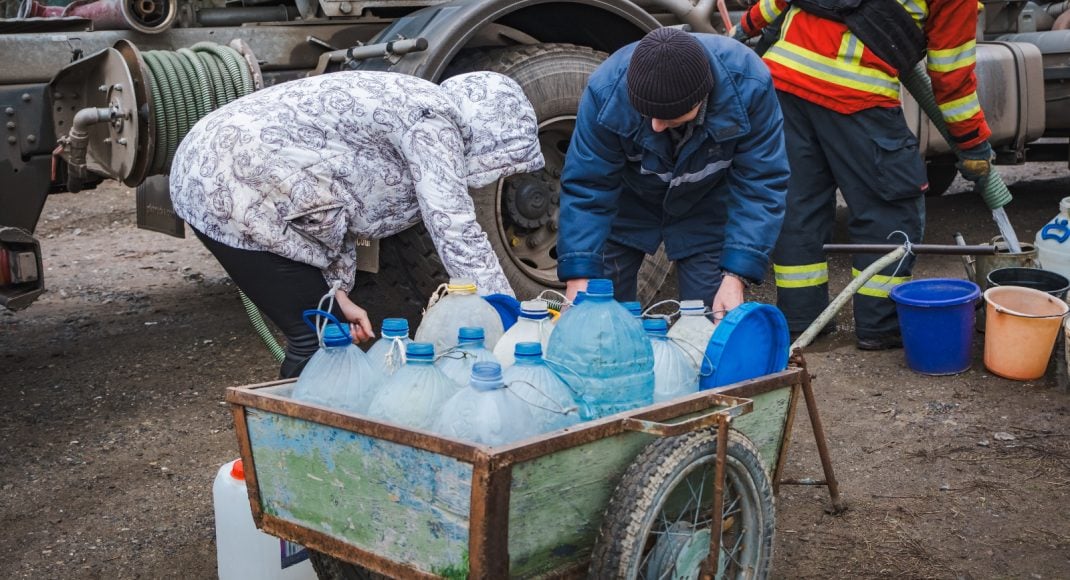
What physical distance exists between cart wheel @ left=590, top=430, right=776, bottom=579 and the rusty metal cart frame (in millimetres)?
52

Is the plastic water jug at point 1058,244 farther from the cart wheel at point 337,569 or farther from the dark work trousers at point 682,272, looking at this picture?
the cart wheel at point 337,569

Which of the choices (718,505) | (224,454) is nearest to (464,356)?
(718,505)

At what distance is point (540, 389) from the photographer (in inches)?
88.6

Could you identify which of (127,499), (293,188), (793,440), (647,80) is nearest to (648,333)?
(647,80)

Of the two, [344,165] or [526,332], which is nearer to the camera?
[526,332]

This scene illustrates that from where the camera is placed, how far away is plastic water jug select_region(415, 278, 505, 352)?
107 inches

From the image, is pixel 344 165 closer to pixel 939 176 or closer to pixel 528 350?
pixel 528 350

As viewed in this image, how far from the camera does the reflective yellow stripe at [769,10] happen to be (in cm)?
494

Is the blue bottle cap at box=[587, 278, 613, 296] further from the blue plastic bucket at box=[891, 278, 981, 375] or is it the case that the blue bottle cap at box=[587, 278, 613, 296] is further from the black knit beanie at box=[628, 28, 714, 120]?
the blue plastic bucket at box=[891, 278, 981, 375]

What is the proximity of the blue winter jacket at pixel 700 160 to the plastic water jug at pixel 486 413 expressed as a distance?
3.81 ft

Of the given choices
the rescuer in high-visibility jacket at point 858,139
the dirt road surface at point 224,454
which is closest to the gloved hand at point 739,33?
the rescuer in high-visibility jacket at point 858,139

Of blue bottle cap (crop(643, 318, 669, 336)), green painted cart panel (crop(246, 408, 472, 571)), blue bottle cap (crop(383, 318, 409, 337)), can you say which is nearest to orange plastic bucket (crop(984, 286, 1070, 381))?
blue bottle cap (crop(643, 318, 669, 336))

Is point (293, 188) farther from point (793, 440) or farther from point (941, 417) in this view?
point (941, 417)

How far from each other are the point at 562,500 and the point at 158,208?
317 centimetres
